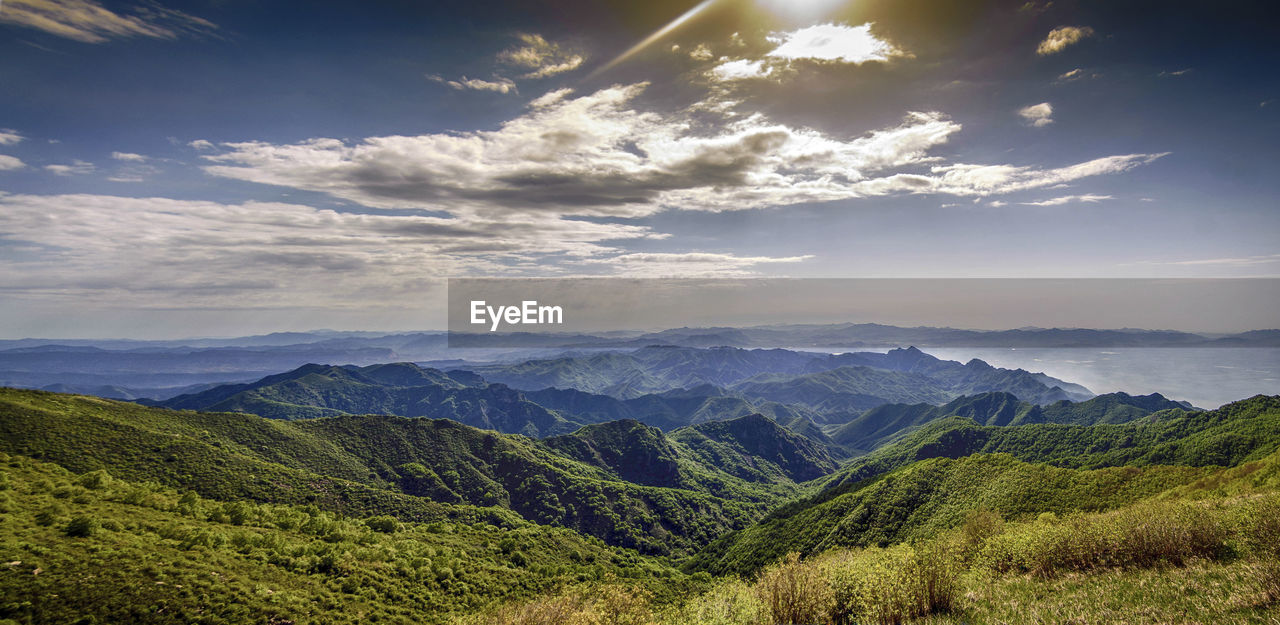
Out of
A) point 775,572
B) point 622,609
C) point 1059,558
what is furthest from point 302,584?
point 1059,558

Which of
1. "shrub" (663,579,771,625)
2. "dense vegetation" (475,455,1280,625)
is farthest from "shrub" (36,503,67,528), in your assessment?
"shrub" (663,579,771,625)

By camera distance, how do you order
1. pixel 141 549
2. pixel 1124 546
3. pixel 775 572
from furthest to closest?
pixel 141 549 < pixel 775 572 < pixel 1124 546

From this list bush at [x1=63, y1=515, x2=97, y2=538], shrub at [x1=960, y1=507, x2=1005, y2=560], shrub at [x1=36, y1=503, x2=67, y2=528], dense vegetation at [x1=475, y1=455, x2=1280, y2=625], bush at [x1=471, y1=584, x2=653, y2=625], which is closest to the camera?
dense vegetation at [x1=475, y1=455, x2=1280, y2=625]

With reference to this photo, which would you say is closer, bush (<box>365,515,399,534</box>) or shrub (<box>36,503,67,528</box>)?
shrub (<box>36,503,67,528</box>)

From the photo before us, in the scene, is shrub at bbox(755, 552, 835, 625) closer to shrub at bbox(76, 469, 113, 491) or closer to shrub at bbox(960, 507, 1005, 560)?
shrub at bbox(960, 507, 1005, 560)

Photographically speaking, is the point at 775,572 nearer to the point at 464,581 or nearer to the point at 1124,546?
the point at 1124,546

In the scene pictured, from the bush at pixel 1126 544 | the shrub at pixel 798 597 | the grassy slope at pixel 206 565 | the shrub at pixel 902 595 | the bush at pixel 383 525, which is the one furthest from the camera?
the bush at pixel 383 525

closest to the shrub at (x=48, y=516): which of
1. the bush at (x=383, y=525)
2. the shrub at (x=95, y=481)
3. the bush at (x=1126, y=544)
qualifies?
the shrub at (x=95, y=481)

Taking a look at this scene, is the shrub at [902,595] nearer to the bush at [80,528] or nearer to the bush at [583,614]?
the bush at [583,614]

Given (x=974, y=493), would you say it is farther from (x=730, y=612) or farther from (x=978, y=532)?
(x=730, y=612)
